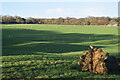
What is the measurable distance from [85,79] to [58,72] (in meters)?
1.34

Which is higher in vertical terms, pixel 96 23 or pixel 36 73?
pixel 96 23

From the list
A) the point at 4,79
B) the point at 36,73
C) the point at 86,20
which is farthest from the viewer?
the point at 86,20

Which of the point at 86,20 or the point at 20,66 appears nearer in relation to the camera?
the point at 20,66

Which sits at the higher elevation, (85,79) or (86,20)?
(86,20)

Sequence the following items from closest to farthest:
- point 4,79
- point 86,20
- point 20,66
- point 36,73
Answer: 1. point 4,79
2. point 36,73
3. point 20,66
4. point 86,20

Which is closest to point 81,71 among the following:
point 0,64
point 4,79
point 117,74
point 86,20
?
point 117,74

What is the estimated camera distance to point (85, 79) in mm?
8391

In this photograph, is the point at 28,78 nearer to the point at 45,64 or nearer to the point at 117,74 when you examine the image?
the point at 45,64

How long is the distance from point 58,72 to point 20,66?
2047 mm

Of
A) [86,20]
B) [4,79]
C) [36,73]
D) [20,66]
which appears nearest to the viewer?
[4,79]

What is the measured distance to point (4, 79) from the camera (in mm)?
8242

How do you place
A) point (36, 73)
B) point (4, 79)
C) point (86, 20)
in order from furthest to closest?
point (86, 20) < point (36, 73) < point (4, 79)

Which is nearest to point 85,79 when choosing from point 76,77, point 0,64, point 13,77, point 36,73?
point 76,77

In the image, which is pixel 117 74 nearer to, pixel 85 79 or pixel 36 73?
pixel 85 79
